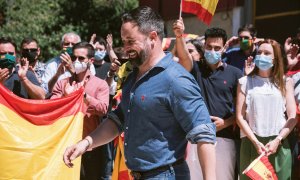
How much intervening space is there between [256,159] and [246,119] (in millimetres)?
750

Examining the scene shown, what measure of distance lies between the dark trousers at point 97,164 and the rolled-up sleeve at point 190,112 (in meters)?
4.52

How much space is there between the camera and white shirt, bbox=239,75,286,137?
7.24 meters

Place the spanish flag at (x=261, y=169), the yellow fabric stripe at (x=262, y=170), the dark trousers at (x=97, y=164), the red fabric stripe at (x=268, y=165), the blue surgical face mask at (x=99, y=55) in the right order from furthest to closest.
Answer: the blue surgical face mask at (x=99, y=55) < the dark trousers at (x=97, y=164) < the red fabric stripe at (x=268, y=165) < the yellow fabric stripe at (x=262, y=170) < the spanish flag at (x=261, y=169)

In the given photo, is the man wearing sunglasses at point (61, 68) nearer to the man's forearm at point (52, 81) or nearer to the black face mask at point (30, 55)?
the man's forearm at point (52, 81)

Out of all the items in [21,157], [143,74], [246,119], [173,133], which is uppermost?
[143,74]

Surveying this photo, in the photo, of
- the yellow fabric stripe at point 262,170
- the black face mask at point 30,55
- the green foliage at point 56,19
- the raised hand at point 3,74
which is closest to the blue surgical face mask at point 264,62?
the yellow fabric stripe at point 262,170

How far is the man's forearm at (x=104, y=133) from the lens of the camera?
4.57 metres

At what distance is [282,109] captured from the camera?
731cm

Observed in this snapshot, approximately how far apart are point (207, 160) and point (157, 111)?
→ 0.45m

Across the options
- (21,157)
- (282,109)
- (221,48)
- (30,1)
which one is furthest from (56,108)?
(30,1)

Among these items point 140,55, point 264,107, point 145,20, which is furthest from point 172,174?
point 264,107

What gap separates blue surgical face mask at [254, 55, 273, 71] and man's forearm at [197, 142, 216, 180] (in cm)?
344

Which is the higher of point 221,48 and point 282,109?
point 221,48

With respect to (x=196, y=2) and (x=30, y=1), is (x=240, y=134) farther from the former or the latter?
(x=30, y=1)
